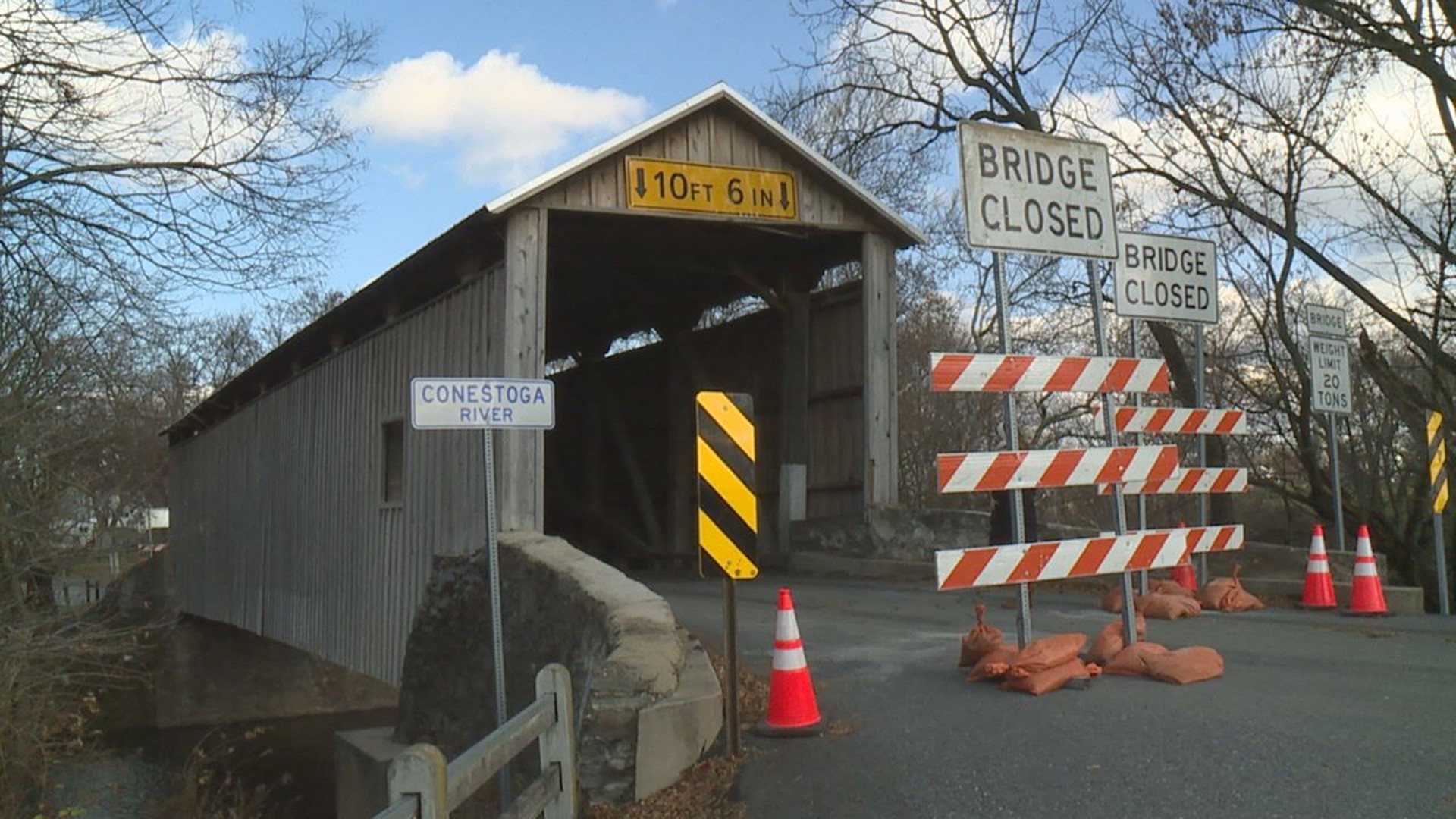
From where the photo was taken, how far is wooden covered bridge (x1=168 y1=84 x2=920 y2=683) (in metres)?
11.5

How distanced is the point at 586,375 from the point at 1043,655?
16.2m

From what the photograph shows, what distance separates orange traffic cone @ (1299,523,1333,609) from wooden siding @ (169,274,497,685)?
22.4ft

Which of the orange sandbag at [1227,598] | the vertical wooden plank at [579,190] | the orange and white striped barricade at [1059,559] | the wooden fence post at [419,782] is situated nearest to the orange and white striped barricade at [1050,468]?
the orange and white striped barricade at [1059,559]

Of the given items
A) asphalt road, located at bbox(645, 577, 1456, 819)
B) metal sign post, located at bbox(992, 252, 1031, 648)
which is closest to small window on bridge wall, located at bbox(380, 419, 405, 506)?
asphalt road, located at bbox(645, 577, 1456, 819)

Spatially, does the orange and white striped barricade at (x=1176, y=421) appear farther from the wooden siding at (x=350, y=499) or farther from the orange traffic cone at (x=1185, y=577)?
the wooden siding at (x=350, y=499)

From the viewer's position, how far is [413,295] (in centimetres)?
1354

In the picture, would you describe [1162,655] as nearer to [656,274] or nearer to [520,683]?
[520,683]

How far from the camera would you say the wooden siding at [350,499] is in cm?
1177

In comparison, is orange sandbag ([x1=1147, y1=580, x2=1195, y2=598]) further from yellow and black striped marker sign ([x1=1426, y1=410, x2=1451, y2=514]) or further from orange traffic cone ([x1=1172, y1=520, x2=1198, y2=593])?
yellow and black striped marker sign ([x1=1426, y1=410, x2=1451, y2=514])

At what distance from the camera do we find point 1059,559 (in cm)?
681

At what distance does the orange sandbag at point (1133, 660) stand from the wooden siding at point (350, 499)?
5679 millimetres

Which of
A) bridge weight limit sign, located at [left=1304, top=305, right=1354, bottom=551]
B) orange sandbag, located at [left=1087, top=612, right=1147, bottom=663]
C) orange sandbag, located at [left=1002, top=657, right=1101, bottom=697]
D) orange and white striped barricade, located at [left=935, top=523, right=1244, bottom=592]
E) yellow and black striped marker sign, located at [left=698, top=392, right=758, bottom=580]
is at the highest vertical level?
bridge weight limit sign, located at [left=1304, top=305, right=1354, bottom=551]

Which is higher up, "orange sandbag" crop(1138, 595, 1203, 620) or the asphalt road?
"orange sandbag" crop(1138, 595, 1203, 620)

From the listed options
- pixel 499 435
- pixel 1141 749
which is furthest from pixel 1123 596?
pixel 499 435
